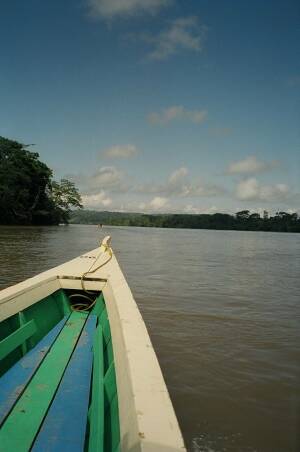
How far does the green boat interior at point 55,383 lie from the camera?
2.11 meters

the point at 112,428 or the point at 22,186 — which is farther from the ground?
the point at 22,186

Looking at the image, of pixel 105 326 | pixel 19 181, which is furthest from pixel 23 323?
pixel 19 181

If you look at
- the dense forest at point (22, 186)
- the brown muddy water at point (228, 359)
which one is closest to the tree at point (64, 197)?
the dense forest at point (22, 186)

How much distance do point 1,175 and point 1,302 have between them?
45310 millimetres

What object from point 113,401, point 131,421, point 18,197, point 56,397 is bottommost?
point 56,397

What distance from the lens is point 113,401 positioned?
2.25 m

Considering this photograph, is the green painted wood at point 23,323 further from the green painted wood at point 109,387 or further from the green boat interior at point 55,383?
the green painted wood at point 109,387

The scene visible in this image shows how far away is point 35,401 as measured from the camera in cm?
250

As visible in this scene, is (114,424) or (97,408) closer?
(114,424)

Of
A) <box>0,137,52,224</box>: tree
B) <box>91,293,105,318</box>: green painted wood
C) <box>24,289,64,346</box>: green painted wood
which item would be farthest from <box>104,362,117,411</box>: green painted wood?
<box>0,137,52,224</box>: tree

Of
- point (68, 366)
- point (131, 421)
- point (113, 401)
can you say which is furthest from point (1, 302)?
point (131, 421)

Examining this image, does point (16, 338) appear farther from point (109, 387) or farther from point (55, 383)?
point (109, 387)

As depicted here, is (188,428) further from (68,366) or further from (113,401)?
(113,401)

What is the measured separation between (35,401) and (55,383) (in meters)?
0.32
